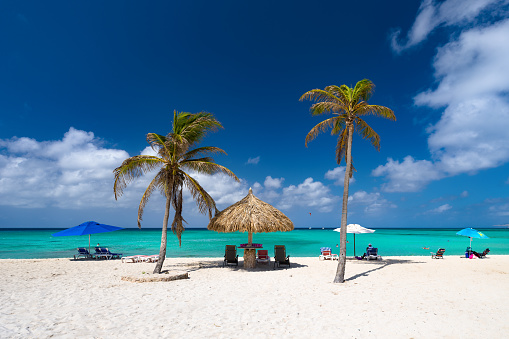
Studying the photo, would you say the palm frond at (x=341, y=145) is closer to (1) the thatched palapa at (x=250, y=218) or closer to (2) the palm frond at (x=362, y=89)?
(2) the palm frond at (x=362, y=89)

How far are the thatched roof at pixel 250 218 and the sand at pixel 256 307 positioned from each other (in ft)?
6.25

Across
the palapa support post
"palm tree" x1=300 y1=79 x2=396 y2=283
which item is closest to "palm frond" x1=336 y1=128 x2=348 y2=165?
"palm tree" x1=300 y1=79 x2=396 y2=283

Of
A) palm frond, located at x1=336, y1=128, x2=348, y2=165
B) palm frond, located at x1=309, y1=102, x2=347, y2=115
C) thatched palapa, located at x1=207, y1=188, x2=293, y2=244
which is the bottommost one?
thatched palapa, located at x1=207, y1=188, x2=293, y2=244

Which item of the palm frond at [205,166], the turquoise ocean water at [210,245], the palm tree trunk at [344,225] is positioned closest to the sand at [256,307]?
the palm tree trunk at [344,225]

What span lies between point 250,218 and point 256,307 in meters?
5.28

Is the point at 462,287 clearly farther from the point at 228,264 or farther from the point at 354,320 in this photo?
the point at 228,264

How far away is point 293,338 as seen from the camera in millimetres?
4332

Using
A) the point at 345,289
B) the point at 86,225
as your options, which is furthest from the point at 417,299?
the point at 86,225

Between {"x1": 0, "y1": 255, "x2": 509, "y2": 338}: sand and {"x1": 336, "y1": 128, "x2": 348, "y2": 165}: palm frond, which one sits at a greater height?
{"x1": 336, "y1": 128, "x2": 348, "y2": 165}: palm frond

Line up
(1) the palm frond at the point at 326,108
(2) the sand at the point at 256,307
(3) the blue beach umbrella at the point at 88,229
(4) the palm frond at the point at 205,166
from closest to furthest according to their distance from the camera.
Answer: (2) the sand at the point at 256,307 < (1) the palm frond at the point at 326,108 < (4) the palm frond at the point at 205,166 < (3) the blue beach umbrella at the point at 88,229

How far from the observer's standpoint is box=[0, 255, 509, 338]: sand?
4594mm

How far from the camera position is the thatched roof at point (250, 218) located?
36.1 feet

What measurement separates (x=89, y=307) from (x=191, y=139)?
6616 mm

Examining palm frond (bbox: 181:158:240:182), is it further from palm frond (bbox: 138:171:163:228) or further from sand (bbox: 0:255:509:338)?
sand (bbox: 0:255:509:338)
